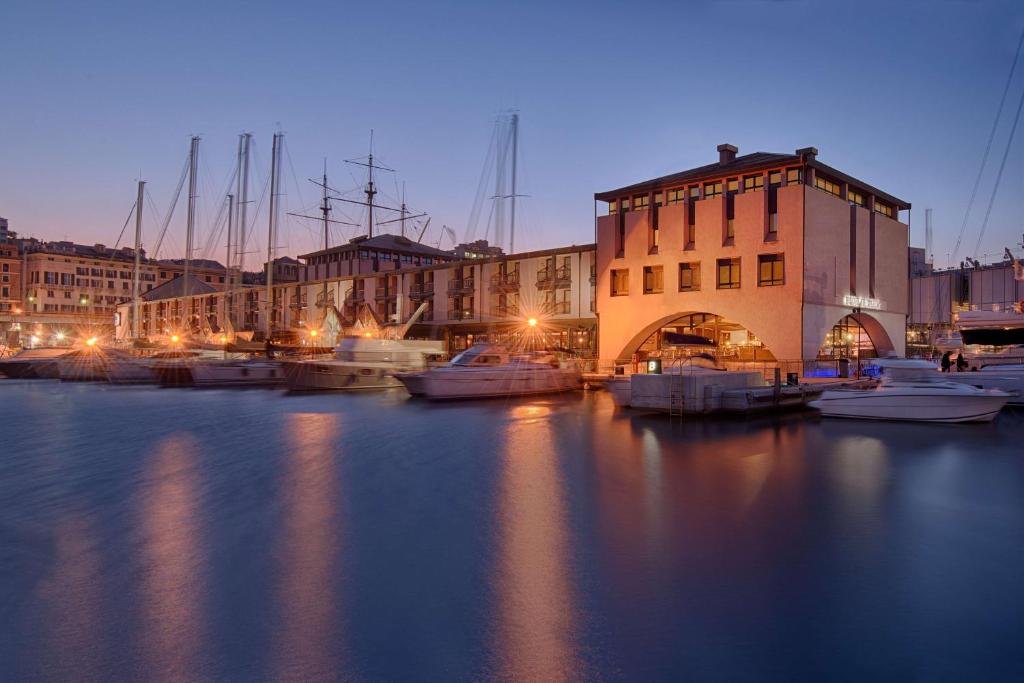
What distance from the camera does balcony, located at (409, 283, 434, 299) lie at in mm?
62375

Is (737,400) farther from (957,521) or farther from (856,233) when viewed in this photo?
(856,233)

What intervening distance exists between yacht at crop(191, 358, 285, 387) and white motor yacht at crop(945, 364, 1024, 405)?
38.8m

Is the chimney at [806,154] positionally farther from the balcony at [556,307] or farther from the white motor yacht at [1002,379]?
the balcony at [556,307]

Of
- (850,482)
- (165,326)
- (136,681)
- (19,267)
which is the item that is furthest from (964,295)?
(19,267)

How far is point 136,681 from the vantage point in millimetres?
5426

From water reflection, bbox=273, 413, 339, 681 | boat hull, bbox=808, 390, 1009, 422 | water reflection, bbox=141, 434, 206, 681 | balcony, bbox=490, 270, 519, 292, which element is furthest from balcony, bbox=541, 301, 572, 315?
water reflection, bbox=141, 434, 206, 681

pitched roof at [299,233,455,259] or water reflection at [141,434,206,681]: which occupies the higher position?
pitched roof at [299,233,455,259]

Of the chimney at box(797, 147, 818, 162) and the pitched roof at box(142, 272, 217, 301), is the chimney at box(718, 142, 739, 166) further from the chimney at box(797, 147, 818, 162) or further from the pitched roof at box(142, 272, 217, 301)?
the pitched roof at box(142, 272, 217, 301)

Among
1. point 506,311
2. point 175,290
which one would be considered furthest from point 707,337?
point 175,290

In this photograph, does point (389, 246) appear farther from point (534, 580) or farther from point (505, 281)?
point (534, 580)

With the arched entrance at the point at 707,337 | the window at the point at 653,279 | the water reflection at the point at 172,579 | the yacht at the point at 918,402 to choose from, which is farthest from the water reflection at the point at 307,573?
the window at the point at 653,279

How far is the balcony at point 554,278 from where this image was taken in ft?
166

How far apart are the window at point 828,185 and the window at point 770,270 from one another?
4.98 metres

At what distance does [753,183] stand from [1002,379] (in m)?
16.4
